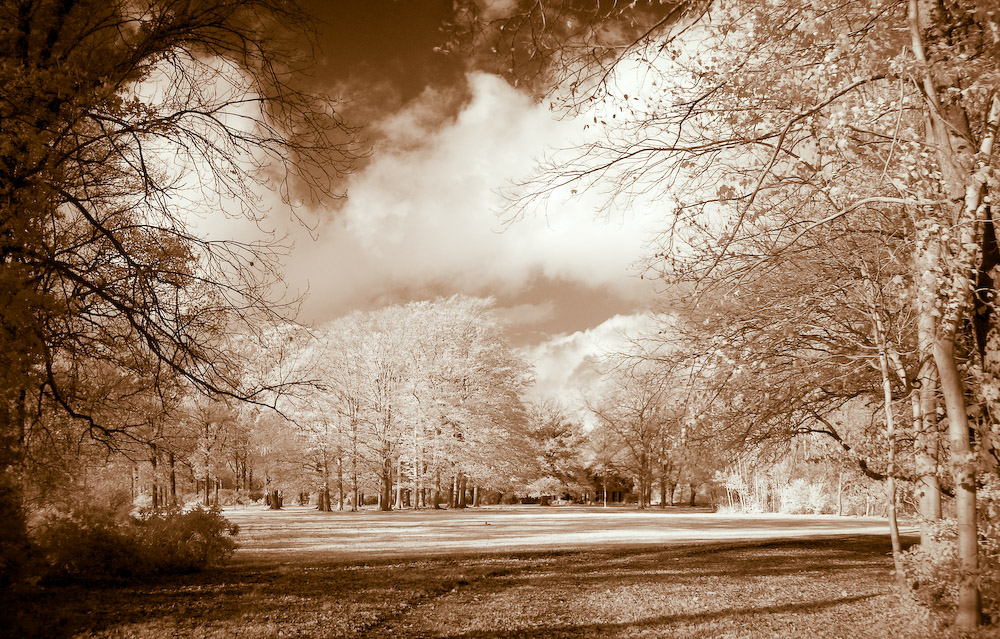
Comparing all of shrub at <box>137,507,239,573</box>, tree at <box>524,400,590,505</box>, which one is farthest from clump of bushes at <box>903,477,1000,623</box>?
tree at <box>524,400,590,505</box>

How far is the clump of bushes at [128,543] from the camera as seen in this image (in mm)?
9727

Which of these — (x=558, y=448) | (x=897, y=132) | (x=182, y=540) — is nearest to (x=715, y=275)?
(x=897, y=132)

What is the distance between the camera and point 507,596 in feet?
28.8

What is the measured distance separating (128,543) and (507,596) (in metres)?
6.54

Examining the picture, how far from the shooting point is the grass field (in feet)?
22.9

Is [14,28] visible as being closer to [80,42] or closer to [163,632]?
[80,42]

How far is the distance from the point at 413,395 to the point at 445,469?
4.11 m

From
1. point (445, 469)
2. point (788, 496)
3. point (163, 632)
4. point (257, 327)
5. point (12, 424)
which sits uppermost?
point (257, 327)

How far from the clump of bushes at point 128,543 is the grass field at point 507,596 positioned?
1.73ft

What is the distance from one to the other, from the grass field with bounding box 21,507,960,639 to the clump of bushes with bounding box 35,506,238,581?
20.8 inches

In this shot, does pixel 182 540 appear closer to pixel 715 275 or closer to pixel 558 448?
pixel 715 275

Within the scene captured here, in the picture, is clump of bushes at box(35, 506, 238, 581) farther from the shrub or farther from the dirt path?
the dirt path

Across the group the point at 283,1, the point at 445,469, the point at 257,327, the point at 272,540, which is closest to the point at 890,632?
the point at 257,327

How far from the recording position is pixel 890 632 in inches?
269
